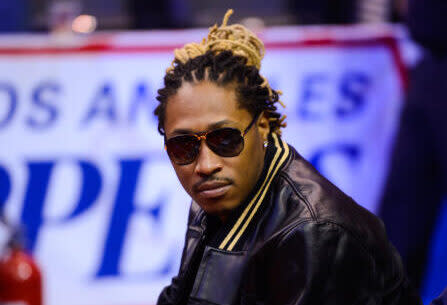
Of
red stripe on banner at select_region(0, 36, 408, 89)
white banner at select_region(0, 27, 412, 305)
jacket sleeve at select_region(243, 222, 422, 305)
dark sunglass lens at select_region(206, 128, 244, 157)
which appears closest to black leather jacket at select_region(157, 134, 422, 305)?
jacket sleeve at select_region(243, 222, 422, 305)

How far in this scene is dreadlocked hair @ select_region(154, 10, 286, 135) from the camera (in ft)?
6.74

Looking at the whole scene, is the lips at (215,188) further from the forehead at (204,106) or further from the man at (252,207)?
the forehead at (204,106)

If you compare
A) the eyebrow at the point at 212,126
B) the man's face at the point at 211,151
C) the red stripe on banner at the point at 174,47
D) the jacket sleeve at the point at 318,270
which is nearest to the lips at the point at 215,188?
the man's face at the point at 211,151

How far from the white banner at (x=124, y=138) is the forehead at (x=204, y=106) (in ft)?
9.24

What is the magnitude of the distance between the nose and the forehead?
63 mm

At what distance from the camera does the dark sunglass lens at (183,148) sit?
2.04 m

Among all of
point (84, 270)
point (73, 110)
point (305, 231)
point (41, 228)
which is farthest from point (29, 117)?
point (305, 231)

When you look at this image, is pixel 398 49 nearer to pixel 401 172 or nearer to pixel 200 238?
pixel 401 172

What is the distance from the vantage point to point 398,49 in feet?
16.6

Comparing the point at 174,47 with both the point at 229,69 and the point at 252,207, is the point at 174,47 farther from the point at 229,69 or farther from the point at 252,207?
the point at 252,207

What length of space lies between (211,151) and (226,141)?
5 cm

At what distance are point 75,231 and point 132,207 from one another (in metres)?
0.41

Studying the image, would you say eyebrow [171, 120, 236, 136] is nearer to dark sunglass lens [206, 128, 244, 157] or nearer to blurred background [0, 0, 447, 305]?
dark sunglass lens [206, 128, 244, 157]

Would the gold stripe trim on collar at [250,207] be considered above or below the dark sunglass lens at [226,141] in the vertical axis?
below
